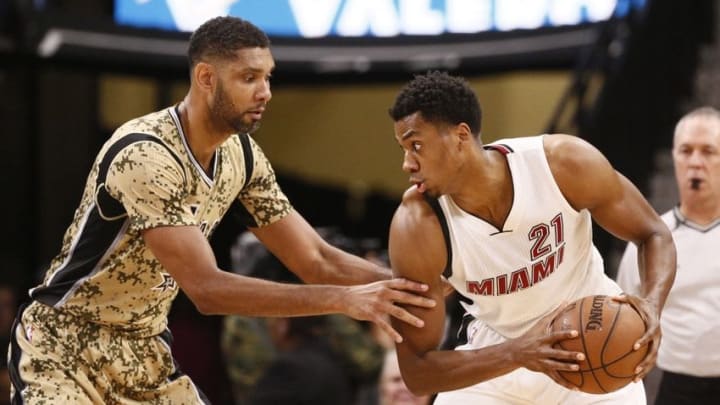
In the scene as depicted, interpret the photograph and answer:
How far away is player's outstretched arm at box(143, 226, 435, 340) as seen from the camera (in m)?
4.55

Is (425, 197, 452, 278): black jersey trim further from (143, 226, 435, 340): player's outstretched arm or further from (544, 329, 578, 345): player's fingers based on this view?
(544, 329, 578, 345): player's fingers

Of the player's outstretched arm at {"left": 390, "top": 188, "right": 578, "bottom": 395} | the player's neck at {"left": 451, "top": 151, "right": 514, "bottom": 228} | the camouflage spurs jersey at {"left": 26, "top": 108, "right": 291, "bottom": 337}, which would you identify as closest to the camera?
the camouflage spurs jersey at {"left": 26, "top": 108, "right": 291, "bottom": 337}

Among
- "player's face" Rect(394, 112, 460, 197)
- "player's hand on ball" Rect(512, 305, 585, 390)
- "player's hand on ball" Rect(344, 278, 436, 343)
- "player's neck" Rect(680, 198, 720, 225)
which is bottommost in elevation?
"player's neck" Rect(680, 198, 720, 225)

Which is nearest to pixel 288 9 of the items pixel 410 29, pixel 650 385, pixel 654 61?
pixel 410 29

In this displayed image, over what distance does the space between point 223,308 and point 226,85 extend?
2.85 ft

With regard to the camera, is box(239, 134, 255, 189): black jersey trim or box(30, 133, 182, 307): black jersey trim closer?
box(30, 133, 182, 307): black jersey trim

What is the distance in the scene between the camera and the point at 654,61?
10289mm

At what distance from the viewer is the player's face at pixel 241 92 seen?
16.1ft

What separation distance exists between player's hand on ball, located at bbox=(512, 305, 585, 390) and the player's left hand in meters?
0.22

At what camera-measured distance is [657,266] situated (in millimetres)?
5031

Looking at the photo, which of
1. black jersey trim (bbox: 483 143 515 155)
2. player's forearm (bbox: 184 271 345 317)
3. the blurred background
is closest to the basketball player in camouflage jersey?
player's forearm (bbox: 184 271 345 317)

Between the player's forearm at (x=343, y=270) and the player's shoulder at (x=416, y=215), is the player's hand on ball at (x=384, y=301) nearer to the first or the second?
the player's shoulder at (x=416, y=215)

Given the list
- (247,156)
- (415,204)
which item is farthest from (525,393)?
(247,156)

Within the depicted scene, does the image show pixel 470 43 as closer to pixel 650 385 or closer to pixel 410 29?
pixel 410 29
